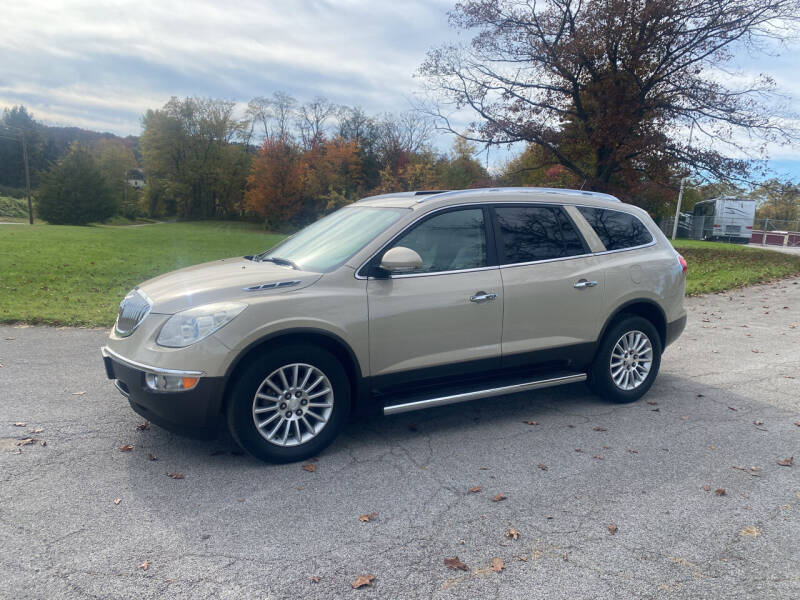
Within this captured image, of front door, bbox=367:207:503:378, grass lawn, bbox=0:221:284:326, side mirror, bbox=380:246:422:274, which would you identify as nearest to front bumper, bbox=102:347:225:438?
front door, bbox=367:207:503:378

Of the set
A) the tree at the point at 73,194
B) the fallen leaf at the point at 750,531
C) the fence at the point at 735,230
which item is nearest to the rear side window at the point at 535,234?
the fallen leaf at the point at 750,531

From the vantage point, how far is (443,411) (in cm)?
552

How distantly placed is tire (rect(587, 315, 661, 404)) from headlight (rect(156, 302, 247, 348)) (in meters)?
3.36

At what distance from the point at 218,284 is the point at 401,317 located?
1.35 m

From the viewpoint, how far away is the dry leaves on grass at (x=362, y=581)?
2898 mm

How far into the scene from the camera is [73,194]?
59.2m

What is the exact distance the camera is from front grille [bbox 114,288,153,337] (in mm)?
4293

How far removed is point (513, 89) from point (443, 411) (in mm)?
19661

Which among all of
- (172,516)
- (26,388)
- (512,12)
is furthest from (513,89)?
(172,516)

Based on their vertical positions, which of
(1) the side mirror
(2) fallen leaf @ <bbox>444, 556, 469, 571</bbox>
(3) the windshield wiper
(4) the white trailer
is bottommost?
(2) fallen leaf @ <bbox>444, 556, 469, 571</bbox>

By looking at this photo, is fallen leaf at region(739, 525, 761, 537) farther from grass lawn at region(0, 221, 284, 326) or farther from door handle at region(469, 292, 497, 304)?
grass lawn at region(0, 221, 284, 326)

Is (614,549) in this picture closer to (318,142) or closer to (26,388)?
(26,388)

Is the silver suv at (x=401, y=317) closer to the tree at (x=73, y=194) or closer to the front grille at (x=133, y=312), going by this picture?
the front grille at (x=133, y=312)

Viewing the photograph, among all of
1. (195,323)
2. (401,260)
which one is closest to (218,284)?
(195,323)
